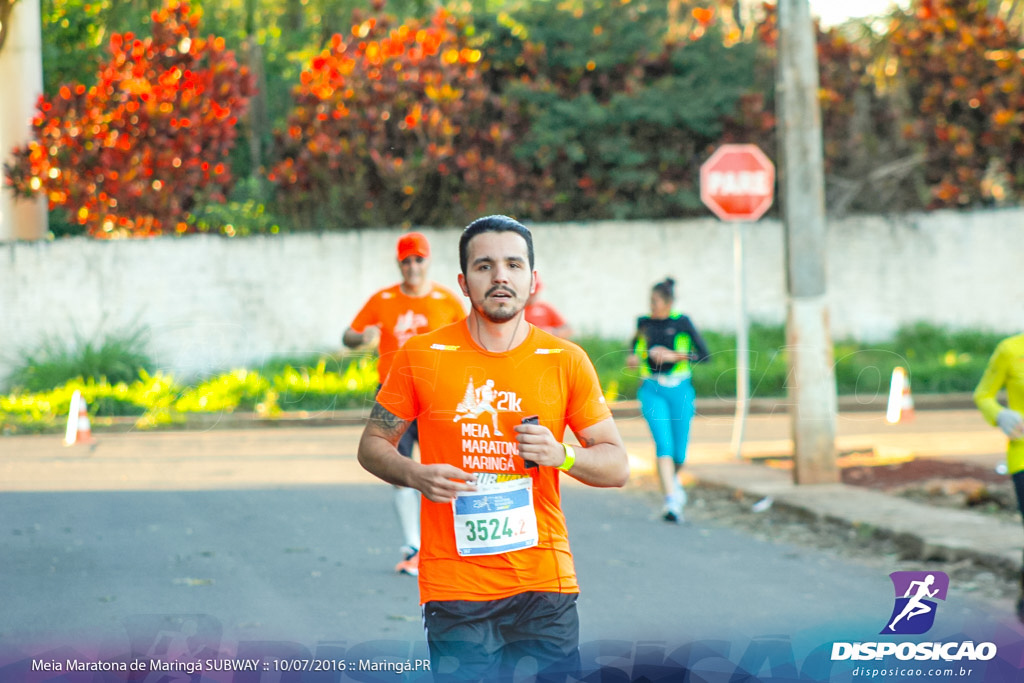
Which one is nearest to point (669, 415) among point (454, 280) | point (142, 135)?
point (454, 280)

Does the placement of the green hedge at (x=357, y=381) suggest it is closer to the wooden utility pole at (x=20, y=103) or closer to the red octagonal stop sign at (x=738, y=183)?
the red octagonal stop sign at (x=738, y=183)

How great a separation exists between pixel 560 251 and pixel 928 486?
12.4 m

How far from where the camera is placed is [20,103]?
70.8ft

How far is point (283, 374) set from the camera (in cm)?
2059

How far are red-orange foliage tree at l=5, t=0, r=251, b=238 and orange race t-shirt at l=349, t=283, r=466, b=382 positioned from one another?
46.6ft

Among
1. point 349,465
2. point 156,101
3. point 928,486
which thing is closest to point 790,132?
point 928,486

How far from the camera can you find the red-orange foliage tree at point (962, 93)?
24.2 metres

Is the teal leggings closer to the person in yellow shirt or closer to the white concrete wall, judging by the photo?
the person in yellow shirt

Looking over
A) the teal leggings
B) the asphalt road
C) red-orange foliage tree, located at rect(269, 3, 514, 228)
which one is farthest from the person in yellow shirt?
red-orange foliage tree, located at rect(269, 3, 514, 228)

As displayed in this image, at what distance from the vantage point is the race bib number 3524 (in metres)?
3.94

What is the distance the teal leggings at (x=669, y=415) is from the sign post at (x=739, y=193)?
2.67 metres

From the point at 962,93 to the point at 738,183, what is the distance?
7.44m

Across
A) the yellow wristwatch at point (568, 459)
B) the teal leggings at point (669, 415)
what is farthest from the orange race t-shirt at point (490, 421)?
the teal leggings at point (669, 415)

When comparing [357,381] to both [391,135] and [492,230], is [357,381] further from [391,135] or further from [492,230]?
[492,230]
